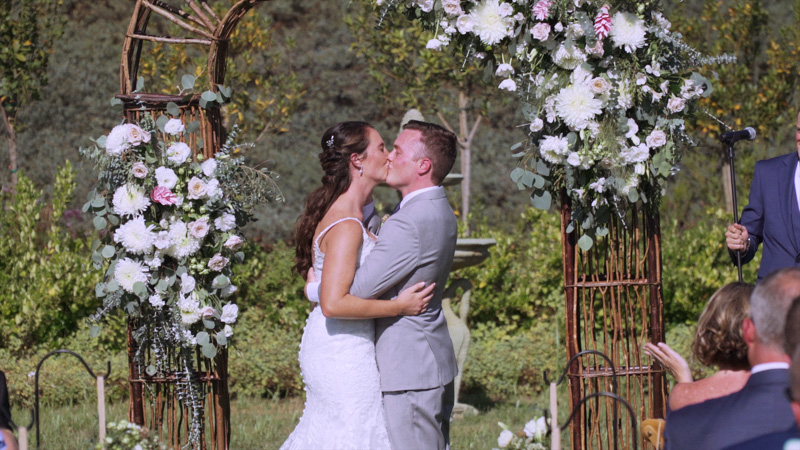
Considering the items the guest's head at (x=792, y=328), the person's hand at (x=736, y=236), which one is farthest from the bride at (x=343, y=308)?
the person's hand at (x=736, y=236)

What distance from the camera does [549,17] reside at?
3.34 meters

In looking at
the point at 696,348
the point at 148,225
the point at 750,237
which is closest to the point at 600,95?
the point at 750,237

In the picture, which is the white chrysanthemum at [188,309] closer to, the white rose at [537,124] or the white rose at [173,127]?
the white rose at [173,127]

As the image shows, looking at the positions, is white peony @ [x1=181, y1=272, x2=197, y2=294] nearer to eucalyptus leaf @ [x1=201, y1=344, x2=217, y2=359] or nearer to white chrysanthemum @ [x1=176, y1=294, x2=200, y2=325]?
white chrysanthemum @ [x1=176, y1=294, x2=200, y2=325]

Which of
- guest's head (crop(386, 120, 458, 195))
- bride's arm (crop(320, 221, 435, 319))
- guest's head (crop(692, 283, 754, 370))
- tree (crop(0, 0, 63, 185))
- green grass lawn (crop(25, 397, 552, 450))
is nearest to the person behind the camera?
Result: guest's head (crop(692, 283, 754, 370))

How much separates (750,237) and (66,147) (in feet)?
37.2

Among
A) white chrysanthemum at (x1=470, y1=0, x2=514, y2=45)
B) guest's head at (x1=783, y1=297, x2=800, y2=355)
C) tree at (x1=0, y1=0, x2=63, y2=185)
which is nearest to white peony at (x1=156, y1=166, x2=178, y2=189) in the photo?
white chrysanthemum at (x1=470, y1=0, x2=514, y2=45)

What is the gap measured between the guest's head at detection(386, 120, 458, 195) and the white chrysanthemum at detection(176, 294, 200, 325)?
1.16 metres

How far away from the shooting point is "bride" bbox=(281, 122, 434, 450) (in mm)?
2895

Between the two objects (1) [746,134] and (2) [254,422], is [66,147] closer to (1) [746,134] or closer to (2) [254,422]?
(2) [254,422]

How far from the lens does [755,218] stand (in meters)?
3.71

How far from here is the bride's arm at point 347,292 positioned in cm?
287

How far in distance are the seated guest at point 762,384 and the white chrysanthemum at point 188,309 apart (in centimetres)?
217

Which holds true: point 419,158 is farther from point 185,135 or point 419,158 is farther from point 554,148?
point 185,135
